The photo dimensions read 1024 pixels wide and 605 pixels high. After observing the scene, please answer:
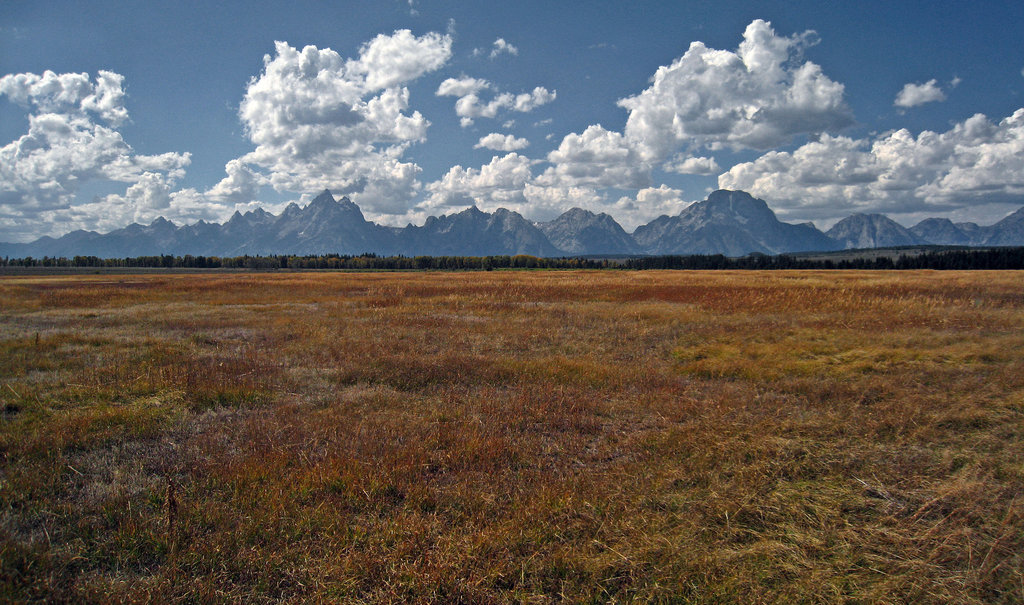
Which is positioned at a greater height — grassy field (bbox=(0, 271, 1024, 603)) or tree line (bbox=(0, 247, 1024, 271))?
tree line (bbox=(0, 247, 1024, 271))

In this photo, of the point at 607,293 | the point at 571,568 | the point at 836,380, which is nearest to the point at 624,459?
the point at 571,568

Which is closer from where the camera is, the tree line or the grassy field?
the grassy field

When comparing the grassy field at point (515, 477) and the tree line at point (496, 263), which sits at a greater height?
the tree line at point (496, 263)

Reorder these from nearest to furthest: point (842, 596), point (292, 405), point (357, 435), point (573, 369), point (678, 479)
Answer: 1. point (842, 596)
2. point (678, 479)
3. point (357, 435)
4. point (292, 405)
5. point (573, 369)

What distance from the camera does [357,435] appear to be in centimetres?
707

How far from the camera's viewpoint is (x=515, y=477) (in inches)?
228

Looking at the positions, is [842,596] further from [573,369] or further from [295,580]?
[573,369]

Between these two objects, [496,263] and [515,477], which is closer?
[515,477]

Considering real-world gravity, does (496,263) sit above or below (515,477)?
above

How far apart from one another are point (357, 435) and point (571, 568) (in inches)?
171

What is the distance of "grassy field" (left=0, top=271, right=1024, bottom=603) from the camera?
3.88 m

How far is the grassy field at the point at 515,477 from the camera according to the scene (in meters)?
3.88

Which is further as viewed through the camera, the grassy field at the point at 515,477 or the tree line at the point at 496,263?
the tree line at the point at 496,263

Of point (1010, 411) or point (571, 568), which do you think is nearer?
point (571, 568)
